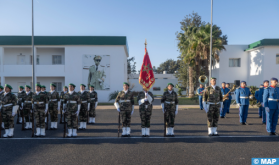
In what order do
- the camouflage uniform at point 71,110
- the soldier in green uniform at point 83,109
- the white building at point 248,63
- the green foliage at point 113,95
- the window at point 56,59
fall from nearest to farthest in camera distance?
1. the camouflage uniform at point 71,110
2. the soldier in green uniform at point 83,109
3. the green foliage at point 113,95
4. the white building at point 248,63
5. the window at point 56,59

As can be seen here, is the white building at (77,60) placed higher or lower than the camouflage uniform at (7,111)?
higher

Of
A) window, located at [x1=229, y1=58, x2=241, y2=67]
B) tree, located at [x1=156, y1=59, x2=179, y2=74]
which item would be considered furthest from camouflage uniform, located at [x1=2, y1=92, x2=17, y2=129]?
tree, located at [x1=156, y1=59, x2=179, y2=74]

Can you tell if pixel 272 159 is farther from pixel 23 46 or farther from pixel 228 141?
pixel 23 46

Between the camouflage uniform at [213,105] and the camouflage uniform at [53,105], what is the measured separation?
647 centimetres

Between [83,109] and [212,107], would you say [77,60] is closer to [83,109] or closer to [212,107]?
[83,109]

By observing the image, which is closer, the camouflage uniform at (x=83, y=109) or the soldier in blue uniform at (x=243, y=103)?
the camouflage uniform at (x=83, y=109)

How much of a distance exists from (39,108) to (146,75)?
4.25 m

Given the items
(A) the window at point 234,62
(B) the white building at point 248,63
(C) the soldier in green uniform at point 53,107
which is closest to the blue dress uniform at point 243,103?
(C) the soldier in green uniform at point 53,107

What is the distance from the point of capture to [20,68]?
71.6 ft

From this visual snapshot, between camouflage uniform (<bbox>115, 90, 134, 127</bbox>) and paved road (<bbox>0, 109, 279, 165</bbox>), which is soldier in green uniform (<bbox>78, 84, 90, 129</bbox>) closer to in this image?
paved road (<bbox>0, 109, 279, 165</bbox>)

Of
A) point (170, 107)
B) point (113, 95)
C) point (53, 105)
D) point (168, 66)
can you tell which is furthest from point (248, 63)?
point (168, 66)

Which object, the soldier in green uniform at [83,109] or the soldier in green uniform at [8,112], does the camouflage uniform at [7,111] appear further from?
the soldier in green uniform at [83,109]

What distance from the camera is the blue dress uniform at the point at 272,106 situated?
24.1ft

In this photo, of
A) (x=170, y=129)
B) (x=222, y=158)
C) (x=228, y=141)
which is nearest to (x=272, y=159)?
(x=222, y=158)
